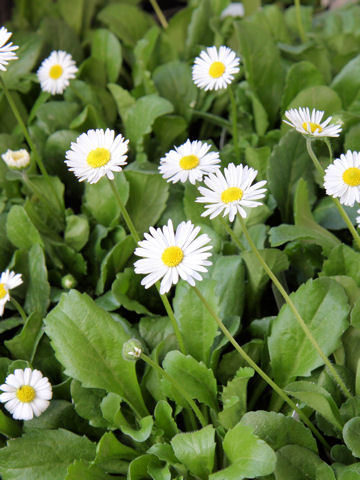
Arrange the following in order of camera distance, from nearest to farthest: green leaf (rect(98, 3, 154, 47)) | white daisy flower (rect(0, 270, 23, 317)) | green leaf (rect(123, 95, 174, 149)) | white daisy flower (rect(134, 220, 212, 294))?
white daisy flower (rect(134, 220, 212, 294)) → white daisy flower (rect(0, 270, 23, 317)) → green leaf (rect(123, 95, 174, 149)) → green leaf (rect(98, 3, 154, 47))

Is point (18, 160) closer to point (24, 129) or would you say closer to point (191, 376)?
point (24, 129)

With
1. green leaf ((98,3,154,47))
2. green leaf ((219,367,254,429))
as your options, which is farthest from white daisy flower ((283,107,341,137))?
green leaf ((98,3,154,47))

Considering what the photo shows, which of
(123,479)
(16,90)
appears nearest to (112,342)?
(123,479)

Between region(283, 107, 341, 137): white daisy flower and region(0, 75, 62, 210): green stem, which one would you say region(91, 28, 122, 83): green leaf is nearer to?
region(0, 75, 62, 210): green stem

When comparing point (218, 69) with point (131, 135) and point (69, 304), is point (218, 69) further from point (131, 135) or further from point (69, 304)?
point (69, 304)

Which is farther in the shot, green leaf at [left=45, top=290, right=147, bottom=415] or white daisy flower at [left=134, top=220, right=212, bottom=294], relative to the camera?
green leaf at [left=45, top=290, right=147, bottom=415]

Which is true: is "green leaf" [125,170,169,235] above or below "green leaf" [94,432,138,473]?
above
